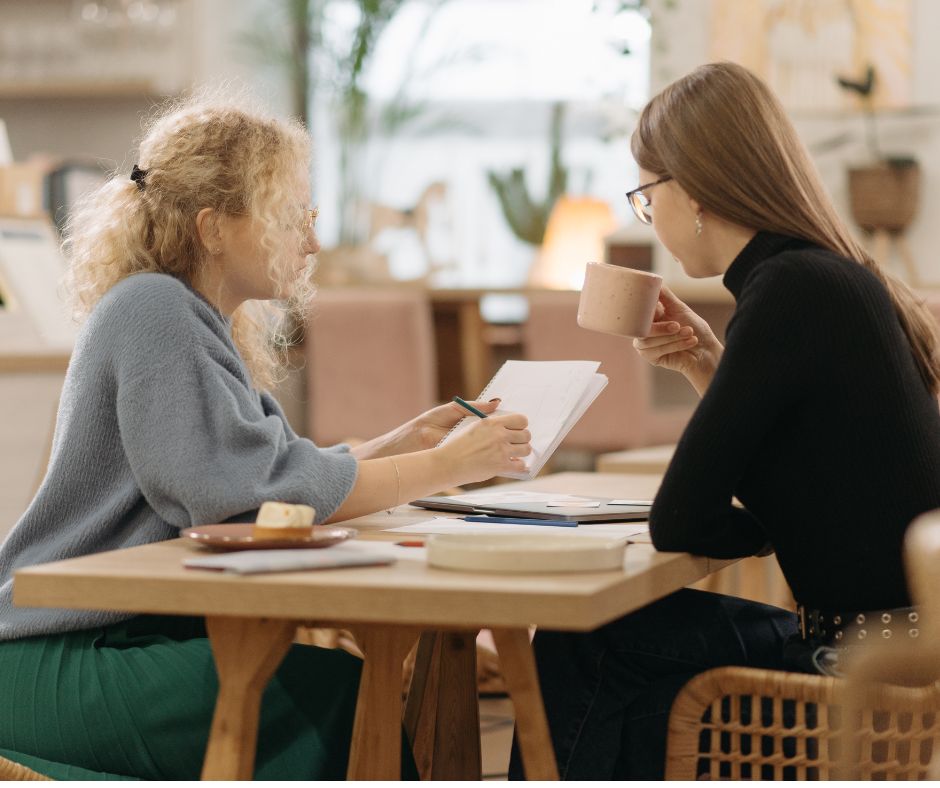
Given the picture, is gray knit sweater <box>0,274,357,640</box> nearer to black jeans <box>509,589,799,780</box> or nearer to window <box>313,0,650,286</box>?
black jeans <box>509,589,799,780</box>

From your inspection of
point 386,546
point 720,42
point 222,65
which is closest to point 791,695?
point 386,546

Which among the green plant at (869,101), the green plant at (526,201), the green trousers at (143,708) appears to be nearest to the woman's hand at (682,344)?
the green trousers at (143,708)

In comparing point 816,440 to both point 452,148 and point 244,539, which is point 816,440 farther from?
point 452,148

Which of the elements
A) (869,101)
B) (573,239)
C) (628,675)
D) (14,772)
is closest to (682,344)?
(628,675)

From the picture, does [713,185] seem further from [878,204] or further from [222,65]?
[222,65]

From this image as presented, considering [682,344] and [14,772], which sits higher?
[682,344]

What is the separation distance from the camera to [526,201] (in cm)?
546

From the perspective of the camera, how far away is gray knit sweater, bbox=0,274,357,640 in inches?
52.9

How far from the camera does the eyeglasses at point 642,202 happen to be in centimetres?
161

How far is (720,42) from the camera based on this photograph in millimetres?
4719

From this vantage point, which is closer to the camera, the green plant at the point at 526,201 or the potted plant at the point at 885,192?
the potted plant at the point at 885,192

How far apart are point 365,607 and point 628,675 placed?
454 mm

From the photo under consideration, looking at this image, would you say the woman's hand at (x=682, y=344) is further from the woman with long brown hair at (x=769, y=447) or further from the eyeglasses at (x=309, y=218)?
the eyeglasses at (x=309, y=218)

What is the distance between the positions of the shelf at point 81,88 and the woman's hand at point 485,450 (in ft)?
11.6
